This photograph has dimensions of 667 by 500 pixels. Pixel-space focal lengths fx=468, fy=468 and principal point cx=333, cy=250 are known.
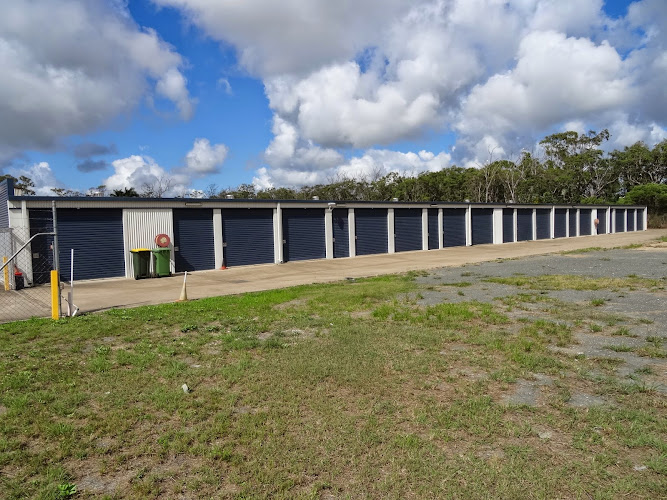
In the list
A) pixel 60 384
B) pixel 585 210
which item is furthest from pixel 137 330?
pixel 585 210

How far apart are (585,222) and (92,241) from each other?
48.3m

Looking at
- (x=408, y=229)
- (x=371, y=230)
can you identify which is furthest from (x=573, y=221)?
(x=371, y=230)

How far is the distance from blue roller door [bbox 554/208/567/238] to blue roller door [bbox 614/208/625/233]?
13.0 meters

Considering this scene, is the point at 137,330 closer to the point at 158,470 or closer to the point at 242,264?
the point at 158,470

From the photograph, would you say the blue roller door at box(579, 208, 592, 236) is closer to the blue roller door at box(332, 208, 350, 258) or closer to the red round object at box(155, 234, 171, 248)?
the blue roller door at box(332, 208, 350, 258)

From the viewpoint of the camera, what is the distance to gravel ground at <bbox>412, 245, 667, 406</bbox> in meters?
5.85

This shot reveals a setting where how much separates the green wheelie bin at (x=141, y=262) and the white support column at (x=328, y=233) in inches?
411

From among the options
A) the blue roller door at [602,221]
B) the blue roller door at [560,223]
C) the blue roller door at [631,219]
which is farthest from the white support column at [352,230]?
the blue roller door at [631,219]

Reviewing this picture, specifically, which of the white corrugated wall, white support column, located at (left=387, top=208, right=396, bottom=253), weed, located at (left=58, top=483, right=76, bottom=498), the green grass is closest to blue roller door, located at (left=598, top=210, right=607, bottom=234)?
white support column, located at (left=387, top=208, right=396, bottom=253)

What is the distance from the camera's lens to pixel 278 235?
81.9 feet

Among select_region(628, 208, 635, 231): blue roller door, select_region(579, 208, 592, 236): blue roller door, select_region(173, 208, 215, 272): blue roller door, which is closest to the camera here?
select_region(173, 208, 215, 272): blue roller door

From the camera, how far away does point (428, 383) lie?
5656 mm

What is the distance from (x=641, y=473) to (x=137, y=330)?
8.03 meters

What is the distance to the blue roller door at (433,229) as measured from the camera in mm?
32969
